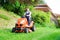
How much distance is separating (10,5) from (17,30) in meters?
9.36

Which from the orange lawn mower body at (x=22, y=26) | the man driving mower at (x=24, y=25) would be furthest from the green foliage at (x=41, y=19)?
the orange lawn mower body at (x=22, y=26)

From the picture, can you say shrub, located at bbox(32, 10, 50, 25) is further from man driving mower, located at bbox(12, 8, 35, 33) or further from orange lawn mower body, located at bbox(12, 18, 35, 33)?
orange lawn mower body, located at bbox(12, 18, 35, 33)

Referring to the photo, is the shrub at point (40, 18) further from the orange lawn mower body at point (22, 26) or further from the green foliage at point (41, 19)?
the orange lawn mower body at point (22, 26)

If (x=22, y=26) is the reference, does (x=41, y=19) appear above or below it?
below

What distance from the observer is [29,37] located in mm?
16172

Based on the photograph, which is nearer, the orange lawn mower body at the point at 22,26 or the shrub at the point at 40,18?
the orange lawn mower body at the point at 22,26

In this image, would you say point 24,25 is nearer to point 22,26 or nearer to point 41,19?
point 22,26

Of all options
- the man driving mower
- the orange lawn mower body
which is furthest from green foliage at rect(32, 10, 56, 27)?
the orange lawn mower body

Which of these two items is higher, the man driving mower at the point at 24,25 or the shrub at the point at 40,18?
the man driving mower at the point at 24,25

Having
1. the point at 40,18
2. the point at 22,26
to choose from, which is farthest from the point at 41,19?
the point at 22,26

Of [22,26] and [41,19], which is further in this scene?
[41,19]

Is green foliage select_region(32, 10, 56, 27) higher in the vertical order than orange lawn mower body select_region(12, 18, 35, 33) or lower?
lower

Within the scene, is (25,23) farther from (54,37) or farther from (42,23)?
(42,23)

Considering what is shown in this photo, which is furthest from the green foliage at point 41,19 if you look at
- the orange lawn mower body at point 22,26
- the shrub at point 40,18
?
the orange lawn mower body at point 22,26
